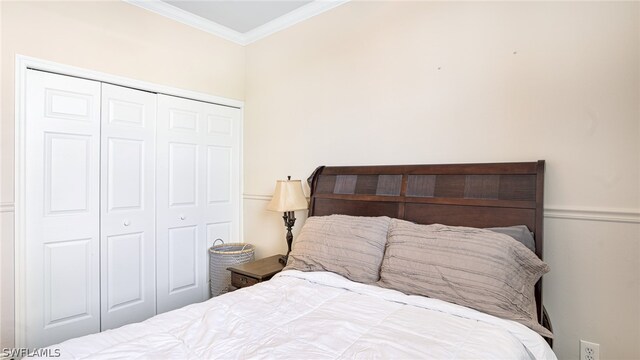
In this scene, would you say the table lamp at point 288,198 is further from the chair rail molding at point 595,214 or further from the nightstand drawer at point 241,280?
the chair rail molding at point 595,214

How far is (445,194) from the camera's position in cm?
197

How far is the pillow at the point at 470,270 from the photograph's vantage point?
1423 mm

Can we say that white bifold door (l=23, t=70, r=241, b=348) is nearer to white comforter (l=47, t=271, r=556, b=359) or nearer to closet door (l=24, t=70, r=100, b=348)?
closet door (l=24, t=70, r=100, b=348)

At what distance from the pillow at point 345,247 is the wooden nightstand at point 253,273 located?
36cm

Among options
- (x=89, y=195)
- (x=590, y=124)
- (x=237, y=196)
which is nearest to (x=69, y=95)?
(x=89, y=195)

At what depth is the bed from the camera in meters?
1.15

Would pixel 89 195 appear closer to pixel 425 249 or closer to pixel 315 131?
pixel 315 131

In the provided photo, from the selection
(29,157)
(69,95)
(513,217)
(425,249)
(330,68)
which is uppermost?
(330,68)

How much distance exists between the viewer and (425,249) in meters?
1.66

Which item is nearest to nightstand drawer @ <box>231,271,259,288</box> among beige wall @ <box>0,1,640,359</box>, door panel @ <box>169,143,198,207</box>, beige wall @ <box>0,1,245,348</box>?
beige wall @ <box>0,1,640,359</box>

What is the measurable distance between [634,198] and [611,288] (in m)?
0.45

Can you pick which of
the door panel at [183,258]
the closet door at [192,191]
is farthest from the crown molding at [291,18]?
the door panel at [183,258]

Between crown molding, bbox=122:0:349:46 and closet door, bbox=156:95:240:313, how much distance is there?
702mm

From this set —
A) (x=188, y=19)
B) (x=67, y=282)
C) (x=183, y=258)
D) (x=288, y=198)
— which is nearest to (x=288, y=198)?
(x=288, y=198)
